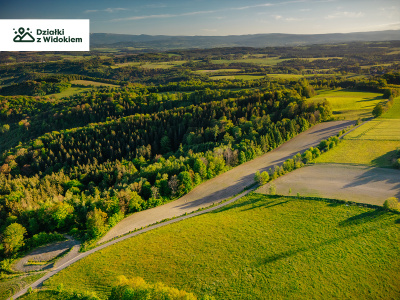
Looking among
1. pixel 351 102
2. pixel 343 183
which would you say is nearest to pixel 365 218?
pixel 343 183

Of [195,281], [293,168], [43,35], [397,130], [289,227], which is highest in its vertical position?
[43,35]

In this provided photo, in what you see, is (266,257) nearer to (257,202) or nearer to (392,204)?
(257,202)

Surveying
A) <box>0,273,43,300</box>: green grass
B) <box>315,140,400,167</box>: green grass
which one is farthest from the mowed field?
<box>0,273,43,300</box>: green grass

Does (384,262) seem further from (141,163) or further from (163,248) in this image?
(141,163)

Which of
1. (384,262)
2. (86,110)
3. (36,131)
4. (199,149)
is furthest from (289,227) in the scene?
(36,131)

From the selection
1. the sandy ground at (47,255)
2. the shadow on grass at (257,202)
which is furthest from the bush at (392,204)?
the sandy ground at (47,255)

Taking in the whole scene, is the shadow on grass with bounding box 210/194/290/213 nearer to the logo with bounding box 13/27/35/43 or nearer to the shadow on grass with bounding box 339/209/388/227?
the shadow on grass with bounding box 339/209/388/227
